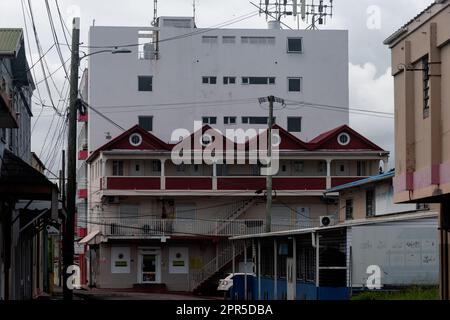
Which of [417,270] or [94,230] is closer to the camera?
[417,270]

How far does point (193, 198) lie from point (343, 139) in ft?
33.7

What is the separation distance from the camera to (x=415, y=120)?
72.2 ft

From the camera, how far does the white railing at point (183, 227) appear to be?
6347 centimetres

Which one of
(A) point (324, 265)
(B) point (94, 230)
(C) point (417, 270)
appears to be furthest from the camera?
(B) point (94, 230)

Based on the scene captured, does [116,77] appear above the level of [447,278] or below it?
above

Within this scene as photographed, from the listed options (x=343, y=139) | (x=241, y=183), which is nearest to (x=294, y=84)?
(x=343, y=139)

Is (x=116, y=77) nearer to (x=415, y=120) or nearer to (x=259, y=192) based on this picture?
(x=259, y=192)

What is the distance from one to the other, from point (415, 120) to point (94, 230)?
48659 millimetres

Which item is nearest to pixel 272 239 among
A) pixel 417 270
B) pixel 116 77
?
pixel 417 270

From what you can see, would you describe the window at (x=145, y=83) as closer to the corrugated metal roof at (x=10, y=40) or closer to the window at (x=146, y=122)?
the window at (x=146, y=122)

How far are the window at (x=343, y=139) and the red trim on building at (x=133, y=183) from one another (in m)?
11.8

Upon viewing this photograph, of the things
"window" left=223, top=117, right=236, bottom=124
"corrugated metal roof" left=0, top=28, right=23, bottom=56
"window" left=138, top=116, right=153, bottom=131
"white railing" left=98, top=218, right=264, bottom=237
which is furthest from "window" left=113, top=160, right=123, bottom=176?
"corrugated metal roof" left=0, top=28, right=23, bottom=56

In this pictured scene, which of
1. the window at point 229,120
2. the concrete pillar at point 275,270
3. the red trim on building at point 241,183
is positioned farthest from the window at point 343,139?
the concrete pillar at point 275,270

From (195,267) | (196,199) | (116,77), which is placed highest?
(116,77)
